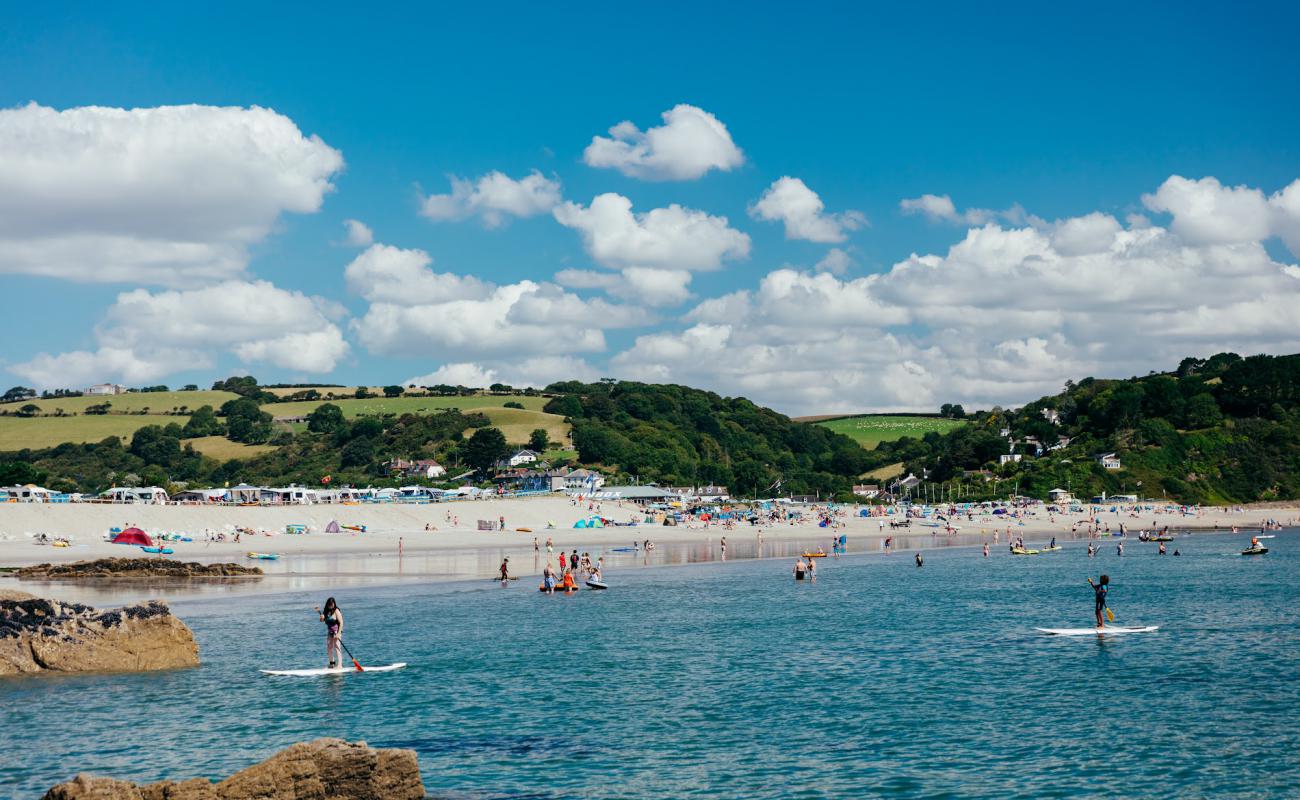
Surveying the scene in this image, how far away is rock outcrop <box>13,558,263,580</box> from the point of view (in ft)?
187

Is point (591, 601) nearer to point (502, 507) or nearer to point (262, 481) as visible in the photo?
point (502, 507)

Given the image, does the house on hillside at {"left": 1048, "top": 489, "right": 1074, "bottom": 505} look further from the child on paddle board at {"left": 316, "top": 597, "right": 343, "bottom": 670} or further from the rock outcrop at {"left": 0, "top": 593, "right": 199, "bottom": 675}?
the rock outcrop at {"left": 0, "top": 593, "right": 199, "bottom": 675}

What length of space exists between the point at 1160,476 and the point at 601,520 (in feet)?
339

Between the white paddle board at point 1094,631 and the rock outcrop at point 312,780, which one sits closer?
the rock outcrop at point 312,780

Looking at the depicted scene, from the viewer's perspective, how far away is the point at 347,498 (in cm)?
14288

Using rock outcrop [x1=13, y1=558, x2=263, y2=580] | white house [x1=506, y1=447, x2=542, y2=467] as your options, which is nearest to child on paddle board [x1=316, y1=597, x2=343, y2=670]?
rock outcrop [x1=13, y1=558, x2=263, y2=580]

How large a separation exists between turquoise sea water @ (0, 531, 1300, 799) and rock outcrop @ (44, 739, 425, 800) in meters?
1.68

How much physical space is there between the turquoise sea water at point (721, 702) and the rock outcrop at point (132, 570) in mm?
14348

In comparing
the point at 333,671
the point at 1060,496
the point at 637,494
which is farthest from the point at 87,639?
the point at 1060,496

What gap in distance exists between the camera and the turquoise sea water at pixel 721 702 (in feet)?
63.5

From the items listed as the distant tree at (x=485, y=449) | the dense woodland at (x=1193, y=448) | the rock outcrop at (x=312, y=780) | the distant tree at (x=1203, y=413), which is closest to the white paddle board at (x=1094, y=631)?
the rock outcrop at (x=312, y=780)

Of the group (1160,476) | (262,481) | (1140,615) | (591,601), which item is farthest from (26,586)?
(1160,476)

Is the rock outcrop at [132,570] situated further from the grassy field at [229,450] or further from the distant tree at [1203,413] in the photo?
the distant tree at [1203,413]

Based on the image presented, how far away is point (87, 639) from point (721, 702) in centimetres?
1718
